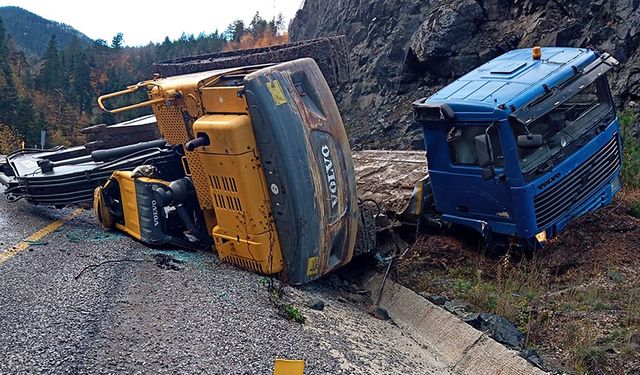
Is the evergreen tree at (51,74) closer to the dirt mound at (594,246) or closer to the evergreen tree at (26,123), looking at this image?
the evergreen tree at (26,123)

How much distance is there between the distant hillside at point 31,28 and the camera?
152 m

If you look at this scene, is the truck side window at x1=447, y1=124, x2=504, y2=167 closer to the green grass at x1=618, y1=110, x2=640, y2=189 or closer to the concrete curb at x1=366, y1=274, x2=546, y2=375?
the concrete curb at x1=366, y1=274, x2=546, y2=375

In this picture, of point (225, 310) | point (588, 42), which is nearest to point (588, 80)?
point (225, 310)

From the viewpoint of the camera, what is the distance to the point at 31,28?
158 m

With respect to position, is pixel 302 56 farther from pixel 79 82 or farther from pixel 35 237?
pixel 79 82

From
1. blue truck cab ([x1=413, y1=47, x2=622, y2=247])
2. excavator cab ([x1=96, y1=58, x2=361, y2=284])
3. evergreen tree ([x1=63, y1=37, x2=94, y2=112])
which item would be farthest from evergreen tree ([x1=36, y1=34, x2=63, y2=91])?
excavator cab ([x1=96, y1=58, x2=361, y2=284])

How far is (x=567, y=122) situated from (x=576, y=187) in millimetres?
662

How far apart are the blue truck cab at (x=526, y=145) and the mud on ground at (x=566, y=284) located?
26 centimetres

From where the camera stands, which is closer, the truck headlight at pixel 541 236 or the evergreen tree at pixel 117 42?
the truck headlight at pixel 541 236

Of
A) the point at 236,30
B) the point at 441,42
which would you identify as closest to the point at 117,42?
the point at 236,30

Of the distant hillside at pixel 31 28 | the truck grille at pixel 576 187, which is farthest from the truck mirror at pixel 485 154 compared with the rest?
the distant hillside at pixel 31 28

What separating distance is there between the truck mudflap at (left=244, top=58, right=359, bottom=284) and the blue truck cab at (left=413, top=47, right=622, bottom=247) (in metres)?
1.77

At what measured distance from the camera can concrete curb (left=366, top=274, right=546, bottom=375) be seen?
5.21 m

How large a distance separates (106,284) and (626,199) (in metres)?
6.13
